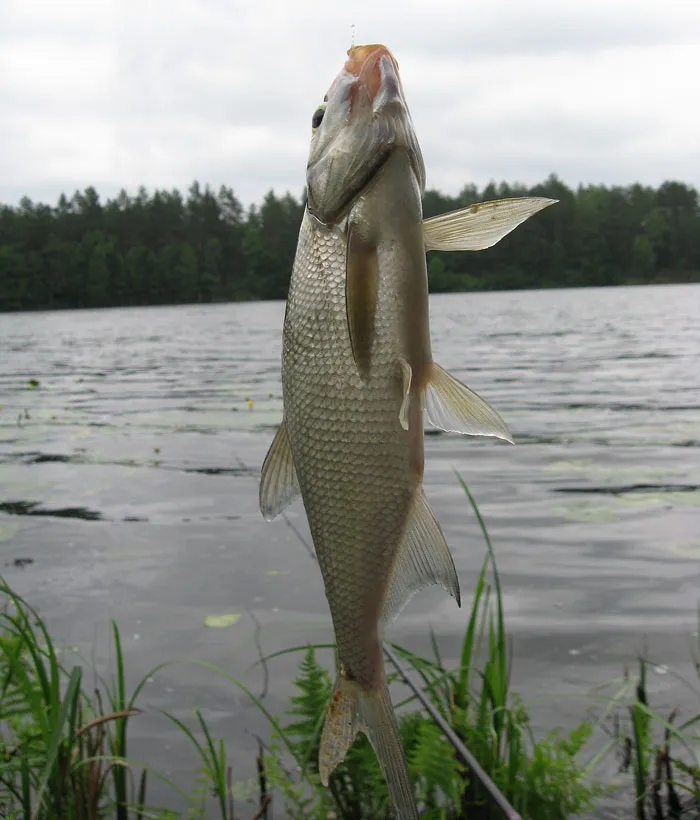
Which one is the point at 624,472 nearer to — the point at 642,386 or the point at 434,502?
the point at 434,502

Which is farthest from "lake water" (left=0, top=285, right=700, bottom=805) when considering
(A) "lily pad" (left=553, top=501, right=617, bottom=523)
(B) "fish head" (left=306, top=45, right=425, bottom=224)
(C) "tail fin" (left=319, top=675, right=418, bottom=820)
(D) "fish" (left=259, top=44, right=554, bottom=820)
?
(B) "fish head" (left=306, top=45, right=425, bottom=224)

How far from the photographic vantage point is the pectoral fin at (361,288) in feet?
4.63

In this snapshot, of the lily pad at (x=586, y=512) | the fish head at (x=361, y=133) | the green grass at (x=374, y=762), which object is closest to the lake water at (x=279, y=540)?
the lily pad at (x=586, y=512)

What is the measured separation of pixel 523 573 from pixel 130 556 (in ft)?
11.0

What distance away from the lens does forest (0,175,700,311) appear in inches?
3073

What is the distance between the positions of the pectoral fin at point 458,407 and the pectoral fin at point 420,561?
0.49 feet

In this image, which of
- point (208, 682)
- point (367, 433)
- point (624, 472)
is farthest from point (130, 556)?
point (367, 433)

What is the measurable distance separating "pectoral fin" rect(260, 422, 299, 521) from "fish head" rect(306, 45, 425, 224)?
1.40 ft

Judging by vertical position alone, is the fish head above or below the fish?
above

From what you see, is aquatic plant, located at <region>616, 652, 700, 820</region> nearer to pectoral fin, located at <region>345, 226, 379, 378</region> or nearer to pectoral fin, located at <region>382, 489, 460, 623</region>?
pectoral fin, located at <region>382, 489, 460, 623</region>

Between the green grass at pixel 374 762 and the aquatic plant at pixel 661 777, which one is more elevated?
the green grass at pixel 374 762

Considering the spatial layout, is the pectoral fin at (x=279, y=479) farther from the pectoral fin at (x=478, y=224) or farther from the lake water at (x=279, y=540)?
the lake water at (x=279, y=540)

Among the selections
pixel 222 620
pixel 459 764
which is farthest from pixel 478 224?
pixel 222 620

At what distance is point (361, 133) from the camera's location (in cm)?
146
